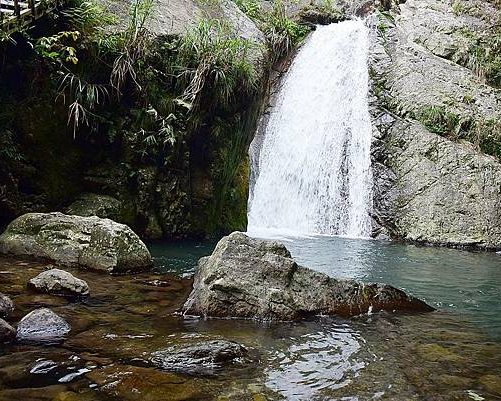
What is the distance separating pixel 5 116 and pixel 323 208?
371 inches

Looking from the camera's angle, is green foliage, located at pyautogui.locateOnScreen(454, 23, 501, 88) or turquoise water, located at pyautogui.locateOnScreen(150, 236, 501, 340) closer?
turquoise water, located at pyautogui.locateOnScreen(150, 236, 501, 340)

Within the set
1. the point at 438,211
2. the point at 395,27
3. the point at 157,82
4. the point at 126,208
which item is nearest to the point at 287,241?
the point at 126,208

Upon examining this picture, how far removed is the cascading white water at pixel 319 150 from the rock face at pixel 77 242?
665 cm

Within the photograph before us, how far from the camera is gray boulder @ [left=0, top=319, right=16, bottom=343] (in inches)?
126

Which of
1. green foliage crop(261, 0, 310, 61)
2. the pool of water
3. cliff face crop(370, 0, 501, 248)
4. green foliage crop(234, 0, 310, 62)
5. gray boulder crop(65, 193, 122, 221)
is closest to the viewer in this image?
the pool of water

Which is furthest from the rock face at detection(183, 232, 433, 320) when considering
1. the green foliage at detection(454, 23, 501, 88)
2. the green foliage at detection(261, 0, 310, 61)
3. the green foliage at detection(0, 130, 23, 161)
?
the green foliage at detection(454, 23, 501, 88)

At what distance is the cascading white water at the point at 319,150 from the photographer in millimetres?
14375

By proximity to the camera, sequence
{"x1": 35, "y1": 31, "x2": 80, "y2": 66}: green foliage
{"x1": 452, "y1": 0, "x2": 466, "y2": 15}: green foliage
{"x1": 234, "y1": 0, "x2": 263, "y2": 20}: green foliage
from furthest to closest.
Result: {"x1": 452, "y1": 0, "x2": 466, "y2": 15}: green foliage, {"x1": 234, "y1": 0, "x2": 263, "y2": 20}: green foliage, {"x1": 35, "y1": 31, "x2": 80, "y2": 66}: green foliage

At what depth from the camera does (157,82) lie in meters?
9.13

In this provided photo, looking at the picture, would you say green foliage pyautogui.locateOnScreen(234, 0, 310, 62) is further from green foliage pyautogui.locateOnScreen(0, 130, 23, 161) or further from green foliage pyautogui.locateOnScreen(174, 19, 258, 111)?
green foliage pyautogui.locateOnScreen(0, 130, 23, 161)

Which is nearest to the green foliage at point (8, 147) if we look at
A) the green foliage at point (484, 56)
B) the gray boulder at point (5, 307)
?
the gray boulder at point (5, 307)

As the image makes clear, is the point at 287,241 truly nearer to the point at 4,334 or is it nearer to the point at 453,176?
the point at 453,176

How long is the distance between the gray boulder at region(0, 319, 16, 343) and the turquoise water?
3.20 meters

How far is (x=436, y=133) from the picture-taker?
1534 cm
